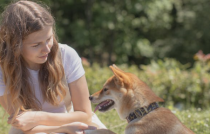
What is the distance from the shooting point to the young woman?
8.23ft

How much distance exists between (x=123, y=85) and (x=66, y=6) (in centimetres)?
1183

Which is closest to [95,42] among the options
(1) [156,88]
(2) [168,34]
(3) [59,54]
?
(2) [168,34]

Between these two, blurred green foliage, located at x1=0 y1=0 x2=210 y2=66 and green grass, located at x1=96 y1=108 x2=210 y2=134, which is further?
blurred green foliage, located at x1=0 y1=0 x2=210 y2=66

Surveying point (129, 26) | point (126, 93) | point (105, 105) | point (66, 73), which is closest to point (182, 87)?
point (105, 105)

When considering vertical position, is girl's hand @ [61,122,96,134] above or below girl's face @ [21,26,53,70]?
below

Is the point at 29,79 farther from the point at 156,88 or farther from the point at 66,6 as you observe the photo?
the point at 66,6

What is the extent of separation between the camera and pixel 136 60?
1636cm

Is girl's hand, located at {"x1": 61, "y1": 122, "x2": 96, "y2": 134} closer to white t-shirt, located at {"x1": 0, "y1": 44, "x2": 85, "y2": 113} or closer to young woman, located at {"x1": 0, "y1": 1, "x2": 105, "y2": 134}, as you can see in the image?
young woman, located at {"x1": 0, "y1": 1, "x2": 105, "y2": 134}

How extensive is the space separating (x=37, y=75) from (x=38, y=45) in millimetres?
440

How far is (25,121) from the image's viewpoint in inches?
100

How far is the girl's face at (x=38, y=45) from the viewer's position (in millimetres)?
2504

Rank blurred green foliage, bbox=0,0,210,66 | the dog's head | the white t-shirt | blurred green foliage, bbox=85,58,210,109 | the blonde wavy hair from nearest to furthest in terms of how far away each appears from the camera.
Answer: the blonde wavy hair → the dog's head → the white t-shirt → blurred green foliage, bbox=85,58,210,109 → blurred green foliage, bbox=0,0,210,66

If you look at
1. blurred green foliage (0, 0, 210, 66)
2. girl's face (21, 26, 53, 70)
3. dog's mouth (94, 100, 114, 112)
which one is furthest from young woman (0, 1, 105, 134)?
blurred green foliage (0, 0, 210, 66)

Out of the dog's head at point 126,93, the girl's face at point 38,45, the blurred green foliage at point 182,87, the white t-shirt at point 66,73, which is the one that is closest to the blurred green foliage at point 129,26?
the blurred green foliage at point 182,87
